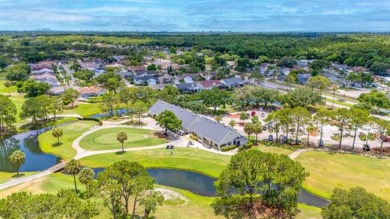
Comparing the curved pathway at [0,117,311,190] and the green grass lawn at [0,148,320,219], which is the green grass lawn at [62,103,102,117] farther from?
the green grass lawn at [0,148,320,219]

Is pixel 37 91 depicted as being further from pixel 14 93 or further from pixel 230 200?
pixel 230 200

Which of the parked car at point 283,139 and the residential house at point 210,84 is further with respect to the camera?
the residential house at point 210,84

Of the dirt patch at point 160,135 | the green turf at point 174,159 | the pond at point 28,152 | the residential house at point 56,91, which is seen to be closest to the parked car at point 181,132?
the dirt patch at point 160,135

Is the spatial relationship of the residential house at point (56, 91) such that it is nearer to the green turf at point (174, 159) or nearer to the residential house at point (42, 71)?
the residential house at point (42, 71)

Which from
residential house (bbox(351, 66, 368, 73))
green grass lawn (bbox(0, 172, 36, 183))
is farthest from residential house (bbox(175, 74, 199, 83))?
green grass lawn (bbox(0, 172, 36, 183))

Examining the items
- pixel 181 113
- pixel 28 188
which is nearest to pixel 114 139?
pixel 181 113

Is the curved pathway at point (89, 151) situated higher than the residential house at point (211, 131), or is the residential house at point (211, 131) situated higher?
the residential house at point (211, 131)

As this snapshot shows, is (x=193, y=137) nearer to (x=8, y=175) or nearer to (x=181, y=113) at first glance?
(x=181, y=113)
